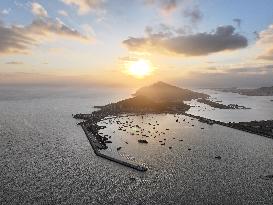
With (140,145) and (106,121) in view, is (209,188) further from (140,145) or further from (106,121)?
(106,121)

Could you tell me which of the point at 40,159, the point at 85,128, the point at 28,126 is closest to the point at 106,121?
the point at 85,128

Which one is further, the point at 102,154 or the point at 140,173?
the point at 102,154

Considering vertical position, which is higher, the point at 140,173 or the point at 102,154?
the point at 140,173

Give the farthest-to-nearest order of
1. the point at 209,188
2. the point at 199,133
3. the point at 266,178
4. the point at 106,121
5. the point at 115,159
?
1. the point at 106,121
2. the point at 199,133
3. the point at 115,159
4. the point at 266,178
5. the point at 209,188

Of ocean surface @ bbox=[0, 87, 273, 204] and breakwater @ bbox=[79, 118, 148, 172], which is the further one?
breakwater @ bbox=[79, 118, 148, 172]

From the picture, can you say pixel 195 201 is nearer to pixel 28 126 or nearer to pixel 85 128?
pixel 85 128

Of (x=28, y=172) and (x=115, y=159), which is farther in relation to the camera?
(x=115, y=159)

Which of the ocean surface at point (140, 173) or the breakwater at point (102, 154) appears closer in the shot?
the ocean surface at point (140, 173)

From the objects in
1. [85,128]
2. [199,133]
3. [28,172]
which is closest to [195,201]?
[28,172]

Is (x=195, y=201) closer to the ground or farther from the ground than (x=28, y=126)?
farther from the ground

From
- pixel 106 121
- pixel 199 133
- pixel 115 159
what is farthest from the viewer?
pixel 106 121
